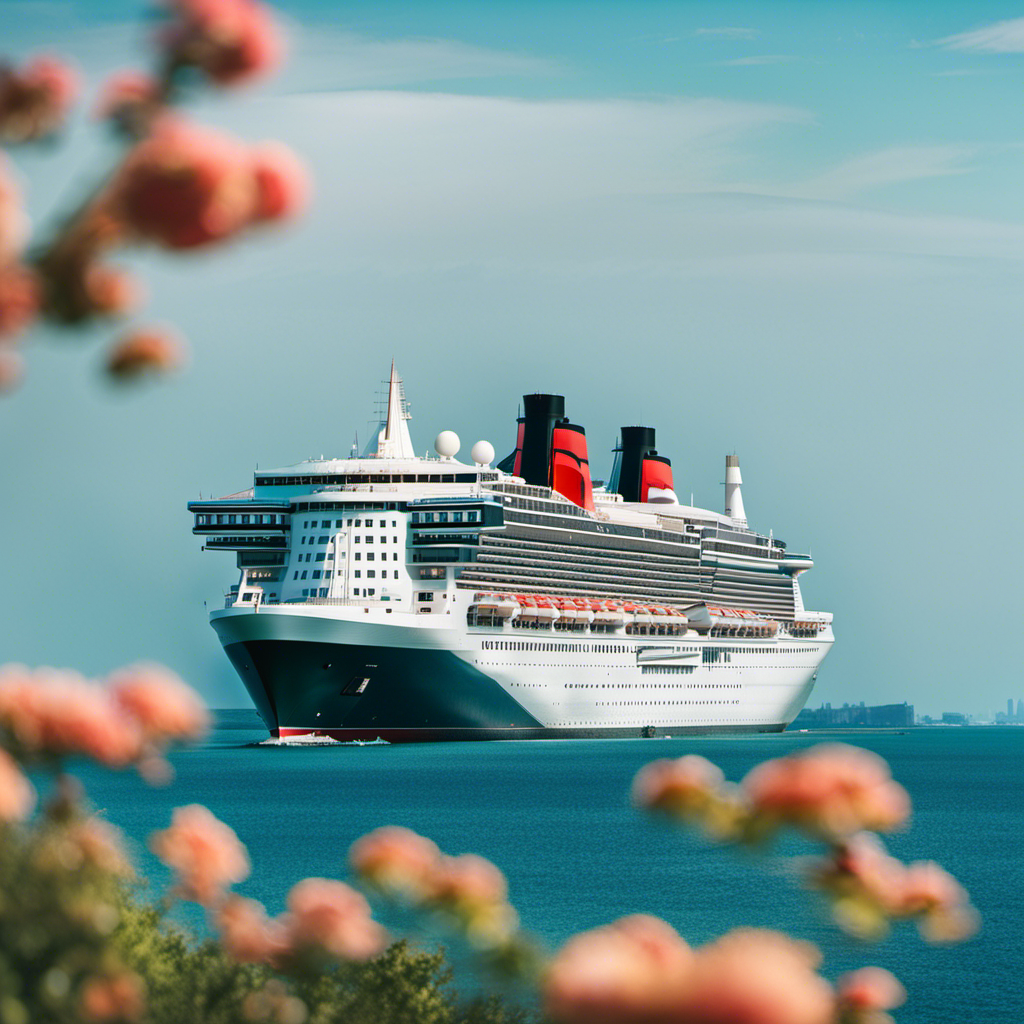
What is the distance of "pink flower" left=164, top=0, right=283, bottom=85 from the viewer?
3.81m

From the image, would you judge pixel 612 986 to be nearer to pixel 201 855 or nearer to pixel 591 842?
pixel 201 855

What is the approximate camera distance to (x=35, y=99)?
4145 millimetres

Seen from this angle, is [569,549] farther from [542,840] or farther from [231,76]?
[231,76]

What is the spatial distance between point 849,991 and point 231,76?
13.6 ft

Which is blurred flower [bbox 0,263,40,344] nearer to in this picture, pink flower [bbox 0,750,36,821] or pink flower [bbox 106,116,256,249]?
pink flower [bbox 106,116,256,249]

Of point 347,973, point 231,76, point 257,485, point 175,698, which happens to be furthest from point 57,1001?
point 257,485

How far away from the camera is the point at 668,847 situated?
49.8 metres

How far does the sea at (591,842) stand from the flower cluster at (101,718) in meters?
10.1

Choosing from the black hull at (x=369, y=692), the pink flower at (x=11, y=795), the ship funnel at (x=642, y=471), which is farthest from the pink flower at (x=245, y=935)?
the ship funnel at (x=642, y=471)

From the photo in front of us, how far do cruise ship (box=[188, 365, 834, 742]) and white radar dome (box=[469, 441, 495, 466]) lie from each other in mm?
94

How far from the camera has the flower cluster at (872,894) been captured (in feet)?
17.7

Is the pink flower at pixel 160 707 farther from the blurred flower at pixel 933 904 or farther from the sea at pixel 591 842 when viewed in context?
the sea at pixel 591 842

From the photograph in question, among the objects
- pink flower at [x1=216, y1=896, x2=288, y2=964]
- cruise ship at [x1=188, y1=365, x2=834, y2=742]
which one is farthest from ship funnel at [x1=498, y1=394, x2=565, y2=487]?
pink flower at [x1=216, y1=896, x2=288, y2=964]

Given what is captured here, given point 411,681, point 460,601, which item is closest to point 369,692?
point 411,681
